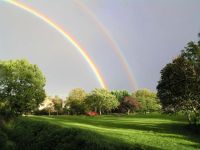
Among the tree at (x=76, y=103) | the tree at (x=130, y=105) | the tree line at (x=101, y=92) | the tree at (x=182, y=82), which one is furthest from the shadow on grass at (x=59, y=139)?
the tree at (x=76, y=103)

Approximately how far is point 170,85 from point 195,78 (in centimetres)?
544

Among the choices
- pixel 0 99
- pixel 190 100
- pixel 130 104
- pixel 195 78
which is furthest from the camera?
pixel 130 104

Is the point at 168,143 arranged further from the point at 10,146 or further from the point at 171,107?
the point at 171,107

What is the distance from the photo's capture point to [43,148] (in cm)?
3978

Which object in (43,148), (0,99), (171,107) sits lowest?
(43,148)

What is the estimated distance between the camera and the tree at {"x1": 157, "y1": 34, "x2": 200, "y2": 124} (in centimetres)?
5781

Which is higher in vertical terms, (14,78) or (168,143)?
(14,78)

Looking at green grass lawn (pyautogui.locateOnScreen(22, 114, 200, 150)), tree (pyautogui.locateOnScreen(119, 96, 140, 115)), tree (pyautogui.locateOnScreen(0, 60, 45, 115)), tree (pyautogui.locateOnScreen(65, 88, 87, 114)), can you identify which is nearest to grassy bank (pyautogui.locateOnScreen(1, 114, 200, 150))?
green grass lawn (pyautogui.locateOnScreen(22, 114, 200, 150))

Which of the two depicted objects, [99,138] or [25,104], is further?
[25,104]

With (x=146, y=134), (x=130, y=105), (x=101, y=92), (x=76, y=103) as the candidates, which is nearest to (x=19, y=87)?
(x=146, y=134)

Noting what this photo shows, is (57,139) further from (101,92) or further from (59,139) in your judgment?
(101,92)

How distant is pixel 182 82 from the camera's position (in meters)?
59.6

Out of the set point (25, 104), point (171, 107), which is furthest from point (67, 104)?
point (171, 107)

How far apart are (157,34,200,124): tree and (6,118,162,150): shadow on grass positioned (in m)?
23.5
